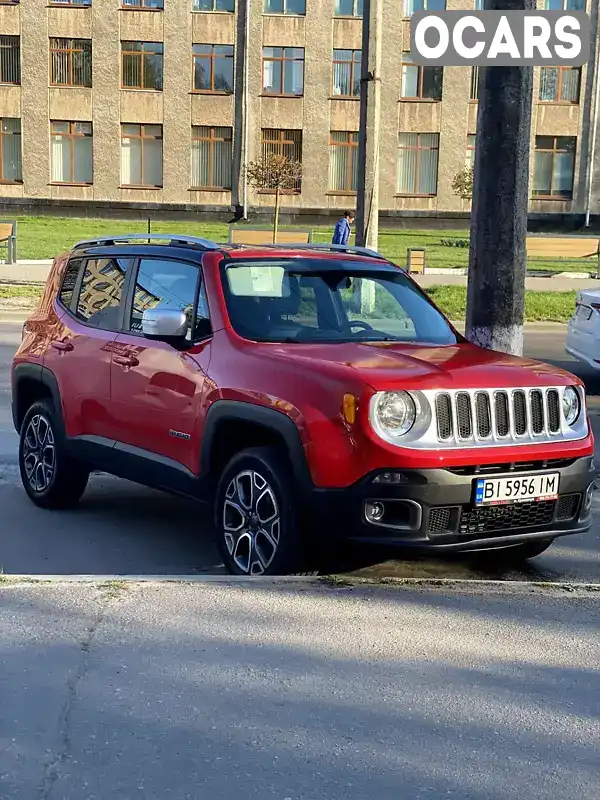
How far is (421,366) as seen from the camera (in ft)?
17.0

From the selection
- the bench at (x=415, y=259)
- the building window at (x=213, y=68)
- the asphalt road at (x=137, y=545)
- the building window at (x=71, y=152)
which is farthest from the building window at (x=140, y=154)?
the asphalt road at (x=137, y=545)

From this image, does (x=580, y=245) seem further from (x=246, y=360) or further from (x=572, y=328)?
(x=246, y=360)

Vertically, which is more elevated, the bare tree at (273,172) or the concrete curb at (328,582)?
the bare tree at (273,172)

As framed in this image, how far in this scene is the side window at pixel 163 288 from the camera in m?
6.06

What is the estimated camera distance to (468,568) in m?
5.94

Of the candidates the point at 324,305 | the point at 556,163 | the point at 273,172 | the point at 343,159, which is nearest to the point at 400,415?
the point at 324,305

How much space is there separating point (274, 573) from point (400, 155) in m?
43.2

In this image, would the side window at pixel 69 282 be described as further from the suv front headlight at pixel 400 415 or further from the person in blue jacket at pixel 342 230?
the person in blue jacket at pixel 342 230

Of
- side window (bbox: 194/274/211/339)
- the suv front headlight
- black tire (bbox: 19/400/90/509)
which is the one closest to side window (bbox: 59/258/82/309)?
black tire (bbox: 19/400/90/509)

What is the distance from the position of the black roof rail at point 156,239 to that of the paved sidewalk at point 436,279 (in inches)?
622

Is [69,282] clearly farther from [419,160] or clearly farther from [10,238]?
[419,160]

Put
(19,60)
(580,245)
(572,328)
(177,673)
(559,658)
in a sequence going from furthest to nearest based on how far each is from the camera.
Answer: (19,60) → (580,245) → (572,328) → (559,658) → (177,673)

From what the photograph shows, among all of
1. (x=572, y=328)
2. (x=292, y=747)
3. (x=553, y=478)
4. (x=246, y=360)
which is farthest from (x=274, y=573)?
(x=572, y=328)

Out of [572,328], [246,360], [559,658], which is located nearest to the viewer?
[559,658]
